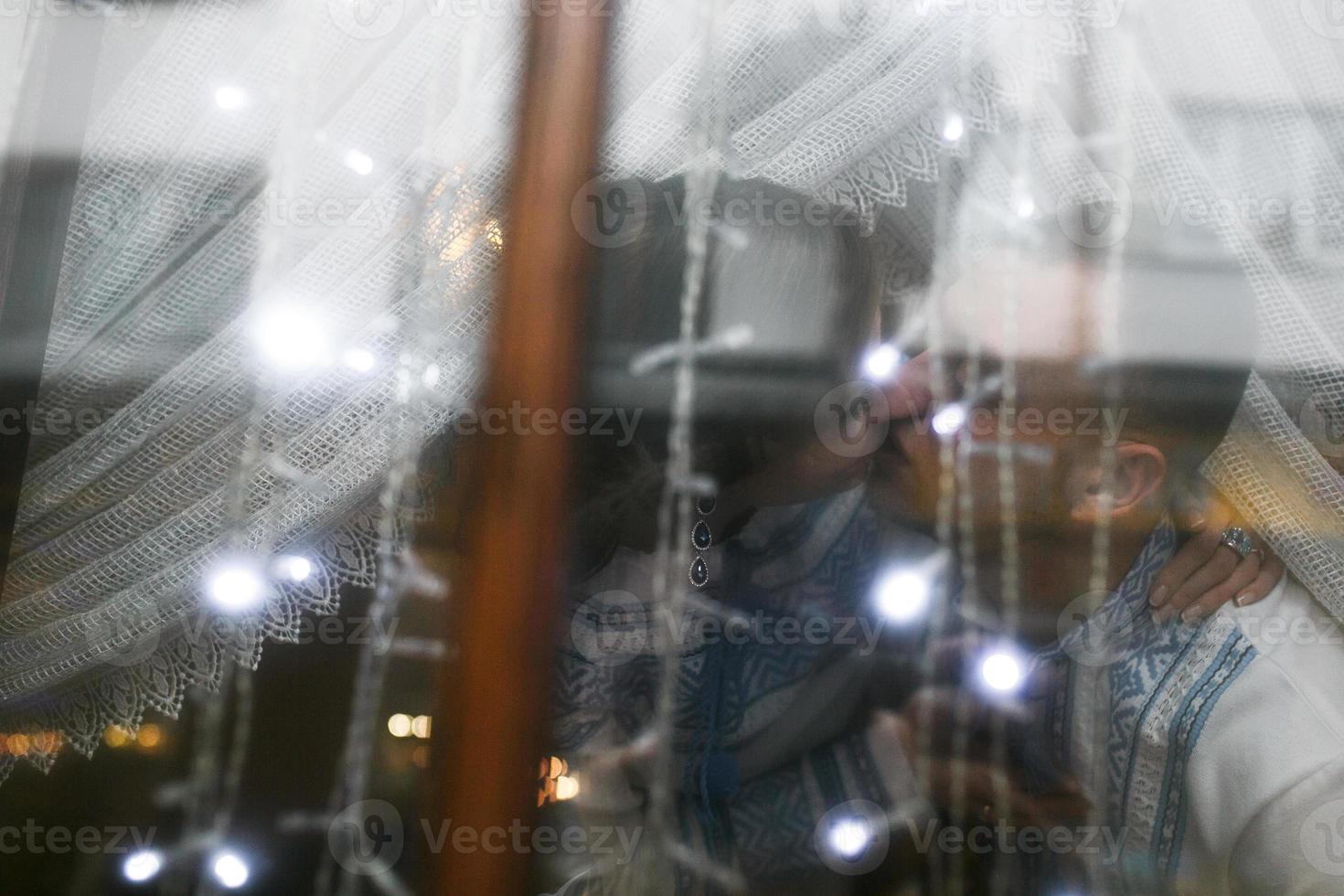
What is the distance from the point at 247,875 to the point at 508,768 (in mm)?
241

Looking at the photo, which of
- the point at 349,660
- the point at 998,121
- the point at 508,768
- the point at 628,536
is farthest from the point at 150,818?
the point at 998,121

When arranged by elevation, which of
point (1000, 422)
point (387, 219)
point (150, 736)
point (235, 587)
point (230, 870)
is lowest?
point (230, 870)

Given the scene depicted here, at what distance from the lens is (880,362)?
0.78m

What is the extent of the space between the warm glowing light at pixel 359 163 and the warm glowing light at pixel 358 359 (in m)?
0.16

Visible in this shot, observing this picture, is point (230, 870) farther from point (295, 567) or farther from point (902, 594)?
point (902, 594)

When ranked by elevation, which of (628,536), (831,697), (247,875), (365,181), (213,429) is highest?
(365,181)

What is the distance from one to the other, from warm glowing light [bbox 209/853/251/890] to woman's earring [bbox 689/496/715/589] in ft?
1.39

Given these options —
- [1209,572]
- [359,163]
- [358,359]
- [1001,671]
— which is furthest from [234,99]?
[1209,572]

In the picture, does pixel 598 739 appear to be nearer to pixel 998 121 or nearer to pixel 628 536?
pixel 628 536

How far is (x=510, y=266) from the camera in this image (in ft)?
2.46

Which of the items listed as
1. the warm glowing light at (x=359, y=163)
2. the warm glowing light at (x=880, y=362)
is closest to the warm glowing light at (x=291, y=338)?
the warm glowing light at (x=359, y=163)

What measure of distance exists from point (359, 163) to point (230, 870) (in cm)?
59

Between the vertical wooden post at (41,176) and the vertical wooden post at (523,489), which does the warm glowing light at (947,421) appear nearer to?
the vertical wooden post at (523,489)

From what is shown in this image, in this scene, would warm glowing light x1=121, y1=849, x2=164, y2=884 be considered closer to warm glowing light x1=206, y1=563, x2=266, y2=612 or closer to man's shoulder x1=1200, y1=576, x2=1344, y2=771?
warm glowing light x1=206, y1=563, x2=266, y2=612
